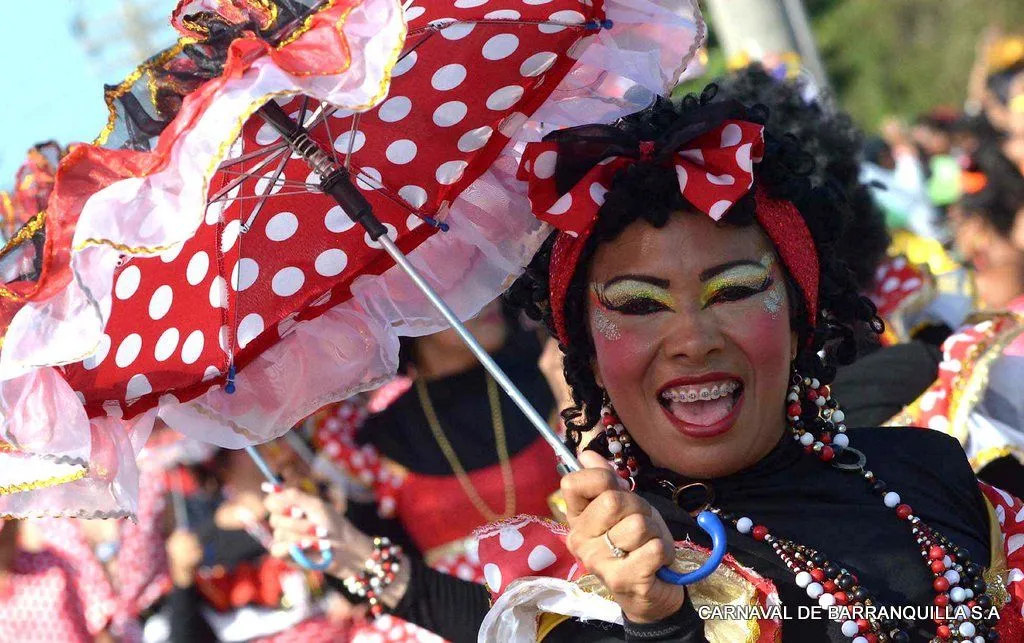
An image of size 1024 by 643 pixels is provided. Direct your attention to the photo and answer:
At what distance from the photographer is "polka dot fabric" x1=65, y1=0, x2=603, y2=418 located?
2.33 metres

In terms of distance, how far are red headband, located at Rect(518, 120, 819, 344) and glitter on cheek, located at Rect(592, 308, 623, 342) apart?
84 millimetres

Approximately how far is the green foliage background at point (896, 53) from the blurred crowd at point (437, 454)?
15663mm

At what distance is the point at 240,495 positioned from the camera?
4.79 metres

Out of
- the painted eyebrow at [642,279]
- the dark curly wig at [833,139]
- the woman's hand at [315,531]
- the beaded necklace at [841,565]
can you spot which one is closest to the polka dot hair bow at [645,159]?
the painted eyebrow at [642,279]

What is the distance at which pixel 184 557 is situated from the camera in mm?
5070

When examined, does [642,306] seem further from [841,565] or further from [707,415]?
[841,565]

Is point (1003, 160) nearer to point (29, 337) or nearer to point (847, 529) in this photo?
point (847, 529)

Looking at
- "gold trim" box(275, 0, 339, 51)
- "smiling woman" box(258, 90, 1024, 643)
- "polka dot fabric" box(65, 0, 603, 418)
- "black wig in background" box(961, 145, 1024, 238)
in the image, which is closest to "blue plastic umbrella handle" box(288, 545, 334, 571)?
"polka dot fabric" box(65, 0, 603, 418)

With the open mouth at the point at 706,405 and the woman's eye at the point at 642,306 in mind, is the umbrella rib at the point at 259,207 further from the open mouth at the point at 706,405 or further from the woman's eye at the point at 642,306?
the open mouth at the point at 706,405

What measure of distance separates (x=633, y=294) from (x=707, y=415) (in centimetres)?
24

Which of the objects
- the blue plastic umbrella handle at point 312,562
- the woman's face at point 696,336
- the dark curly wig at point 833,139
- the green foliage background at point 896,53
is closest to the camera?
the woman's face at point 696,336

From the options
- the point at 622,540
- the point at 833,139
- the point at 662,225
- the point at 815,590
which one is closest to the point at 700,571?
the point at 622,540

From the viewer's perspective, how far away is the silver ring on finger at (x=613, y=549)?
1.87 meters

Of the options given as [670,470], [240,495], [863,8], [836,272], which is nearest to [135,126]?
[670,470]
